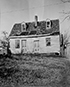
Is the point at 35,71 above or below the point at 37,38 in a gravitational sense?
below

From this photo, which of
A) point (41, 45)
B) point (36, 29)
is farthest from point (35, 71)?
point (36, 29)

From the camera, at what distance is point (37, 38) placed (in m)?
1.43

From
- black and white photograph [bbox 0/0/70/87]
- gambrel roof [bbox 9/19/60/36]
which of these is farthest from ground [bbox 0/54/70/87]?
gambrel roof [bbox 9/19/60/36]

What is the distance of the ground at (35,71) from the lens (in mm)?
1345

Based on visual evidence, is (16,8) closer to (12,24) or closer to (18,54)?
(12,24)

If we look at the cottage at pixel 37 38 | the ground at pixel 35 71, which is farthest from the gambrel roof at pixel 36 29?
the ground at pixel 35 71

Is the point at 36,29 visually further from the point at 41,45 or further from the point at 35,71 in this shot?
the point at 35,71

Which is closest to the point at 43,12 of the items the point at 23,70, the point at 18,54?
the point at 18,54

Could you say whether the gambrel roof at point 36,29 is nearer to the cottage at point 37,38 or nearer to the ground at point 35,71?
the cottage at point 37,38

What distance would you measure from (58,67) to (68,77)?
0.46ft

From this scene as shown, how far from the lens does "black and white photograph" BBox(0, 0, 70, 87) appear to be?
53.9 inches

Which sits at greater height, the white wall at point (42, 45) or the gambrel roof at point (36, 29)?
the gambrel roof at point (36, 29)

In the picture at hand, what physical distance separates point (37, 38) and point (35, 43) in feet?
0.18

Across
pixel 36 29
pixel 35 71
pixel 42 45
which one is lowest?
pixel 35 71
